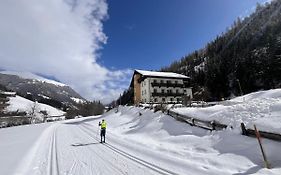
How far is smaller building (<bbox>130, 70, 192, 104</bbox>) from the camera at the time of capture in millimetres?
68688

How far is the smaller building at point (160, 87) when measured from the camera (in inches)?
2704

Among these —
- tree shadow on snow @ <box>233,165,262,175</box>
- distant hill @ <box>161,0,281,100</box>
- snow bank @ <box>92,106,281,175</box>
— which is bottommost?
tree shadow on snow @ <box>233,165,262,175</box>

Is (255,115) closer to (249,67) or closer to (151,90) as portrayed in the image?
(151,90)

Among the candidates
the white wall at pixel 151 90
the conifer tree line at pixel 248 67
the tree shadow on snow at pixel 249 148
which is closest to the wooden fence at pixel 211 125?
the tree shadow on snow at pixel 249 148

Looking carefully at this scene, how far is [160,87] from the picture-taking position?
7025 cm

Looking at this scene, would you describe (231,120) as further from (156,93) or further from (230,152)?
(156,93)

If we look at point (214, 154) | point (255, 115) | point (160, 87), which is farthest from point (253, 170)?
point (160, 87)

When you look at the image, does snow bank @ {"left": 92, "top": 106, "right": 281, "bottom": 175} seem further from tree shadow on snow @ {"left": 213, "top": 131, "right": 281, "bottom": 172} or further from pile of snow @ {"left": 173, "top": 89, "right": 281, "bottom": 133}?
pile of snow @ {"left": 173, "top": 89, "right": 281, "bottom": 133}

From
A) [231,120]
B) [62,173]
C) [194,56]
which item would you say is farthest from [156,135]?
[194,56]

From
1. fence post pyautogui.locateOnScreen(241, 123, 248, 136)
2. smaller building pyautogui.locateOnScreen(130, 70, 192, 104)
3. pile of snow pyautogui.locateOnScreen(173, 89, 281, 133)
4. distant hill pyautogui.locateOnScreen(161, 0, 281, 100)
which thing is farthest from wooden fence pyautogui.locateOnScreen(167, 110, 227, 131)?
smaller building pyautogui.locateOnScreen(130, 70, 192, 104)

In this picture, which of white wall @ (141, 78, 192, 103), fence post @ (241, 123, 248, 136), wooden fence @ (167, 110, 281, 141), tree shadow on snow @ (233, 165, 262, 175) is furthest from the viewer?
white wall @ (141, 78, 192, 103)

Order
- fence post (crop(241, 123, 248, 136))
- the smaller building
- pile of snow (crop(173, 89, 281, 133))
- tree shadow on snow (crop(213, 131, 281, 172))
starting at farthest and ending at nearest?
the smaller building
fence post (crop(241, 123, 248, 136))
pile of snow (crop(173, 89, 281, 133))
tree shadow on snow (crop(213, 131, 281, 172))

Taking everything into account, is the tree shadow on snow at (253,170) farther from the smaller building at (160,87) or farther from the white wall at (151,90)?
the white wall at (151,90)

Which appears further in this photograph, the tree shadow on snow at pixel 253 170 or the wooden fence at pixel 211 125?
the wooden fence at pixel 211 125
